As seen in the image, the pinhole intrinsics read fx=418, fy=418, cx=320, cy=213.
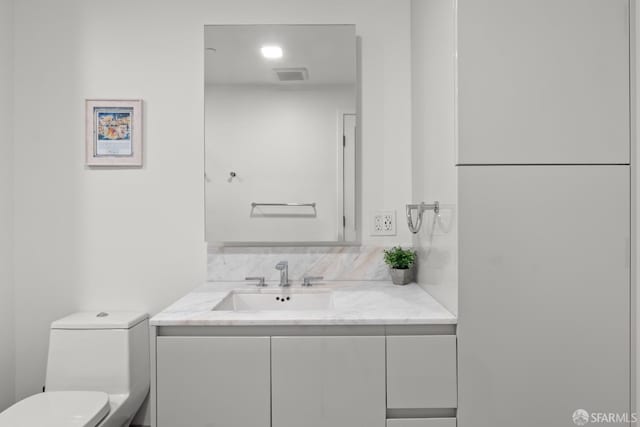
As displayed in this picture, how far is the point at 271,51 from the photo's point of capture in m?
1.90

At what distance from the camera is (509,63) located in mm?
1326

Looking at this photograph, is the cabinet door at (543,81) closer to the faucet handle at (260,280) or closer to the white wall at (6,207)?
the faucet handle at (260,280)

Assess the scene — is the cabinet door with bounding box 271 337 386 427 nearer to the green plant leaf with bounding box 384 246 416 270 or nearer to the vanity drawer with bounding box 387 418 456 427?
the vanity drawer with bounding box 387 418 456 427

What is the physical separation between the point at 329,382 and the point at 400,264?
71 cm

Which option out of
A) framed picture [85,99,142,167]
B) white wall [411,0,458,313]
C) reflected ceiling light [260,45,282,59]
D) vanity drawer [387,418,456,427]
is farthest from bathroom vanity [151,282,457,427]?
reflected ceiling light [260,45,282,59]

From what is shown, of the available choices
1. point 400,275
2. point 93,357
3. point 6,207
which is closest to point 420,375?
point 400,275

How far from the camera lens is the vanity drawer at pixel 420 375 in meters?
1.32

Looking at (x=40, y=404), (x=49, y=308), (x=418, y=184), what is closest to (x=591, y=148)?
(x=418, y=184)

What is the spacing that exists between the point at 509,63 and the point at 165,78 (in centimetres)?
146

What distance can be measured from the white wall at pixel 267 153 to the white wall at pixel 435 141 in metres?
0.35

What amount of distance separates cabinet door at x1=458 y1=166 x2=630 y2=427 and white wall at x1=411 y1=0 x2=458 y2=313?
9 centimetres

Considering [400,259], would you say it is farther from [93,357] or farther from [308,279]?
[93,357]

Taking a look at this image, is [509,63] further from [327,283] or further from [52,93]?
[52,93]

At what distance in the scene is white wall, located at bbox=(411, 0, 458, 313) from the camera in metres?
1.38
